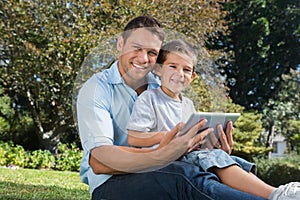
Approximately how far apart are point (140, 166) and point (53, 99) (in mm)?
8341

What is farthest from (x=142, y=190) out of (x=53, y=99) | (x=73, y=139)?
(x=73, y=139)

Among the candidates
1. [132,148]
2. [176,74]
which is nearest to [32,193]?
[132,148]

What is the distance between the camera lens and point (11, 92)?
12.0 meters

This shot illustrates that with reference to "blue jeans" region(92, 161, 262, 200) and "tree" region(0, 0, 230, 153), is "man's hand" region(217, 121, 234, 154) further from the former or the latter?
"tree" region(0, 0, 230, 153)

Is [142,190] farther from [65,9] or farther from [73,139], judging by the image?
[73,139]

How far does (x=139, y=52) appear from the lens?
4.95 feet

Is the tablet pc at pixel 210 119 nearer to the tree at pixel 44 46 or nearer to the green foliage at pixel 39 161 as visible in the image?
the tree at pixel 44 46

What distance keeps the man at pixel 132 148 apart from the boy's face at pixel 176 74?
0.06m

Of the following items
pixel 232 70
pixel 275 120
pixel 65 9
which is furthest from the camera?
pixel 275 120

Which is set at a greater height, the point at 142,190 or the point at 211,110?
the point at 211,110

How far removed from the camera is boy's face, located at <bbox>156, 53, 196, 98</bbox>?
4.61ft

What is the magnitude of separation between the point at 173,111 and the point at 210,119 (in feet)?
0.41

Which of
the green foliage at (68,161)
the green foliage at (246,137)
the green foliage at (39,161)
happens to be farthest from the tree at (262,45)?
the green foliage at (39,161)

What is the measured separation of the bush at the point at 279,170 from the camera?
9555 millimetres
